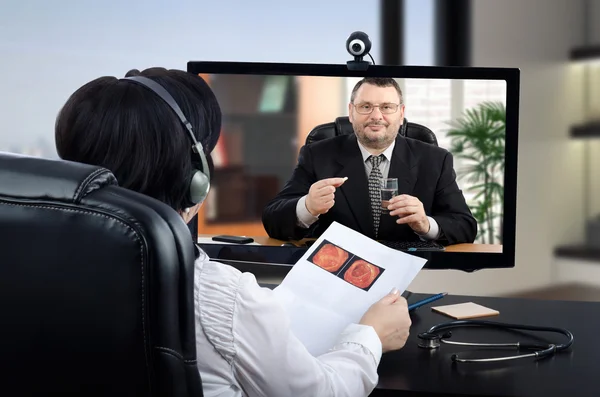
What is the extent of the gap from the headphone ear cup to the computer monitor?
56cm

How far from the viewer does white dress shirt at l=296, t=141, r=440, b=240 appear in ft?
5.10

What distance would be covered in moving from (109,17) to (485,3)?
64.4 inches

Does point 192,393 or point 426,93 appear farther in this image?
point 426,93

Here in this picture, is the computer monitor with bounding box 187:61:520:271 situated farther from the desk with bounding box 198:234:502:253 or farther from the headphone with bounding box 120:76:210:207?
the headphone with bounding box 120:76:210:207

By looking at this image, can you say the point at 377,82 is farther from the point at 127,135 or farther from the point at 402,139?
the point at 127,135

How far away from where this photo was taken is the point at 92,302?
62cm

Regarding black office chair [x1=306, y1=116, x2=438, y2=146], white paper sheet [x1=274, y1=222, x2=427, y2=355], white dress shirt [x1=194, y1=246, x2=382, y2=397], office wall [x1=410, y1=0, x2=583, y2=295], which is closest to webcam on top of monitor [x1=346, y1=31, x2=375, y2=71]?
black office chair [x1=306, y1=116, x2=438, y2=146]

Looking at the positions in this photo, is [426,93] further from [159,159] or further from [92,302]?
[92,302]

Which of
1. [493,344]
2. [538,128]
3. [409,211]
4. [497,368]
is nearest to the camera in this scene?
[497,368]

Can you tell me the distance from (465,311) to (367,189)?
0.33 m

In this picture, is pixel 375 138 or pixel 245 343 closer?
pixel 245 343

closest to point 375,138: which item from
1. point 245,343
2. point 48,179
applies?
point 245,343

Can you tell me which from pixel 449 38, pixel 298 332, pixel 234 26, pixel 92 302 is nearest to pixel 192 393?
pixel 92 302

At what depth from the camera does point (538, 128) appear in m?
3.36
